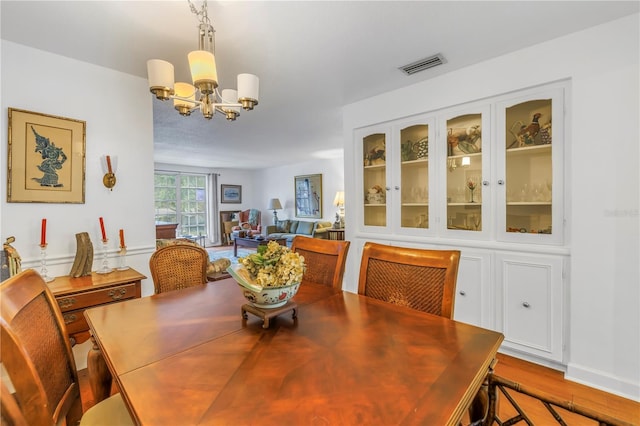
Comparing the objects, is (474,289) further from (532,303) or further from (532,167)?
(532,167)

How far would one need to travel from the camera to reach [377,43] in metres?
2.05

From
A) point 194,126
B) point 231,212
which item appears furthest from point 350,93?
point 231,212

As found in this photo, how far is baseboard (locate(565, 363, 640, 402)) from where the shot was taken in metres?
1.83

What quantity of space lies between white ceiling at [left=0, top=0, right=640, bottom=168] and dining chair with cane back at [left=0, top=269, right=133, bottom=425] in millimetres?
1540

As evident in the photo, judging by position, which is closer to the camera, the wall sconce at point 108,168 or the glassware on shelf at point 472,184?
the wall sconce at point 108,168

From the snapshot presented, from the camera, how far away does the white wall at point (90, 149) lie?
1.99m

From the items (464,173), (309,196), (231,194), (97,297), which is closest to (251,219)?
(231,194)

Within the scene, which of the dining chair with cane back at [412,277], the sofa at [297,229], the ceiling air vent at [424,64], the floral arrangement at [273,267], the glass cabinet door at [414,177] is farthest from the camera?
the sofa at [297,229]

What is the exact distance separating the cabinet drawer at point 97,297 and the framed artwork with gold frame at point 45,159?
0.75m

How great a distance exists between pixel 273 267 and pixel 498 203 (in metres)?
2.04

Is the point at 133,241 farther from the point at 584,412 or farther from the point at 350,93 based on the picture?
the point at 584,412

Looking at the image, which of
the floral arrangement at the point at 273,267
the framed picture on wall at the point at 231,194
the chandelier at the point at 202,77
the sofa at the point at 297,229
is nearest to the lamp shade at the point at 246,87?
the chandelier at the point at 202,77

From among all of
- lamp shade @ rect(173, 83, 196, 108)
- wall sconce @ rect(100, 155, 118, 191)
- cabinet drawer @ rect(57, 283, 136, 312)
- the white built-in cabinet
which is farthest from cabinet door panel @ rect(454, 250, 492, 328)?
wall sconce @ rect(100, 155, 118, 191)

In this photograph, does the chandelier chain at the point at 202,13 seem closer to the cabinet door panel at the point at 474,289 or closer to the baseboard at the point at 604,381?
the cabinet door panel at the point at 474,289
